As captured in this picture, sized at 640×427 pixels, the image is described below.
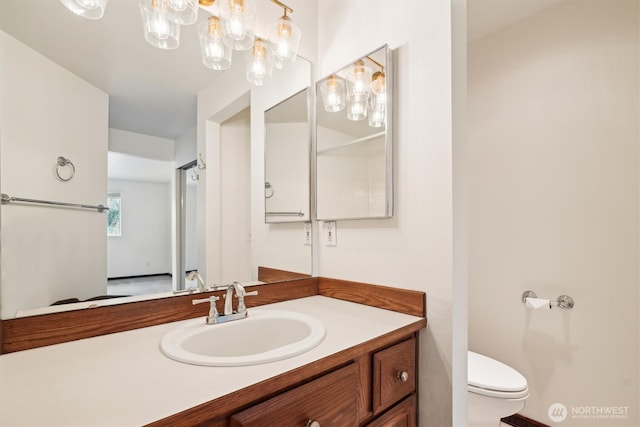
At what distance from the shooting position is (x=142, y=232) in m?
1.06

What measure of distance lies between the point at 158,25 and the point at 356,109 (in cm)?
82

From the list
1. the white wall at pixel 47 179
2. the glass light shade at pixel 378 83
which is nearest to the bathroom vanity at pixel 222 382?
the white wall at pixel 47 179

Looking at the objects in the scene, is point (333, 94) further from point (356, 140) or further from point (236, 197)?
point (236, 197)

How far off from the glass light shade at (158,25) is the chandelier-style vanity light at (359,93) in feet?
2.25

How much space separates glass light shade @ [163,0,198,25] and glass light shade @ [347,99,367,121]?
705mm

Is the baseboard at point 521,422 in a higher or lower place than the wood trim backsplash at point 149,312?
lower

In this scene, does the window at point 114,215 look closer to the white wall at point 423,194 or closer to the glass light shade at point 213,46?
the glass light shade at point 213,46

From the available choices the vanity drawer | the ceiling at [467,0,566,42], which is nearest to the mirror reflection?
the vanity drawer

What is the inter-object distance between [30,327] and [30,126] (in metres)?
0.56

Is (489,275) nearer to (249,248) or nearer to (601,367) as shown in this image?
(601,367)

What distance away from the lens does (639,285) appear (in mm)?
1456

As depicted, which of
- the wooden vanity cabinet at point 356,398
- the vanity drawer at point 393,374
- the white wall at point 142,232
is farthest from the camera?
the white wall at point 142,232

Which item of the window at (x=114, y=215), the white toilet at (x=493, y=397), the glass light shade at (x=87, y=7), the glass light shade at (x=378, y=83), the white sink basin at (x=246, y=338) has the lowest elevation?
the white toilet at (x=493, y=397)

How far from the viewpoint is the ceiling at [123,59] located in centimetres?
86
